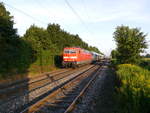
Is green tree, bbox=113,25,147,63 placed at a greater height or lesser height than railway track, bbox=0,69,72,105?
greater

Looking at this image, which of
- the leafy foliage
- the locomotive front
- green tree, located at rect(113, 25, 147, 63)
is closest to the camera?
the leafy foliage

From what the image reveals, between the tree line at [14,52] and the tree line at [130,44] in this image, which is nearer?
the tree line at [14,52]

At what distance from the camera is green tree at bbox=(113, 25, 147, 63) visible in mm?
19938

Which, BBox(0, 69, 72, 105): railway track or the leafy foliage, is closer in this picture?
BBox(0, 69, 72, 105): railway track

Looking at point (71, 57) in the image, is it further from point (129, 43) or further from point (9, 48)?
point (9, 48)

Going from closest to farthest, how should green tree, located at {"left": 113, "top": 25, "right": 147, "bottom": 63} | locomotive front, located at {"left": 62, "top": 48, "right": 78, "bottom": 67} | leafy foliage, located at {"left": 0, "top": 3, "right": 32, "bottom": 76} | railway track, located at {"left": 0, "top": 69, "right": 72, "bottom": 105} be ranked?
railway track, located at {"left": 0, "top": 69, "right": 72, "bottom": 105} → leafy foliage, located at {"left": 0, "top": 3, "right": 32, "bottom": 76} → green tree, located at {"left": 113, "top": 25, "right": 147, "bottom": 63} → locomotive front, located at {"left": 62, "top": 48, "right": 78, "bottom": 67}

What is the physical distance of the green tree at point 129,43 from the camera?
19938 mm

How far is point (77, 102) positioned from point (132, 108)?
Result: 330cm

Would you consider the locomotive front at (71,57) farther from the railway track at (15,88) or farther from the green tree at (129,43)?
the railway track at (15,88)

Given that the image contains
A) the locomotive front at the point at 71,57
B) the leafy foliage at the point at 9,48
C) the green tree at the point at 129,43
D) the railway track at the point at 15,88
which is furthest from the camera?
the locomotive front at the point at 71,57

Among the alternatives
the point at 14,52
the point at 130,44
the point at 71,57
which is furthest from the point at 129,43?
the point at 14,52

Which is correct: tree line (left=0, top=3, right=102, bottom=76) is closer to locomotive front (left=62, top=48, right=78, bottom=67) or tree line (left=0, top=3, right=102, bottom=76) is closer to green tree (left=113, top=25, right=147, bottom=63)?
locomotive front (left=62, top=48, right=78, bottom=67)

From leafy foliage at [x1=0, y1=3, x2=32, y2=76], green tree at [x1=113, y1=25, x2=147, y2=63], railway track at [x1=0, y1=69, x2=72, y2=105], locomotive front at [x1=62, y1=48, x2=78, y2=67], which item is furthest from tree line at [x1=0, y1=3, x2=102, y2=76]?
green tree at [x1=113, y1=25, x2=147, y2=63]

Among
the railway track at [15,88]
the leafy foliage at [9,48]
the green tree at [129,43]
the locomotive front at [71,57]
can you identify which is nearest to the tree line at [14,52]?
the leafy foliage at [9,48]
